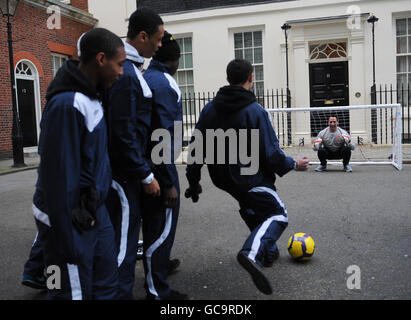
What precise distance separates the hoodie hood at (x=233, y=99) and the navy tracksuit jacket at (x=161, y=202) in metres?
0.39

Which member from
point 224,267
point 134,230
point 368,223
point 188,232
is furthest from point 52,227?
point 368,223

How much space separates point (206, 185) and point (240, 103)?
5.23 metres

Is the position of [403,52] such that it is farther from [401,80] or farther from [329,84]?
[329,84]

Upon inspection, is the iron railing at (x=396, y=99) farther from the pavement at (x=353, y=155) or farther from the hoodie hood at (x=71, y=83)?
the hoodie hood at (x=71, y=83)

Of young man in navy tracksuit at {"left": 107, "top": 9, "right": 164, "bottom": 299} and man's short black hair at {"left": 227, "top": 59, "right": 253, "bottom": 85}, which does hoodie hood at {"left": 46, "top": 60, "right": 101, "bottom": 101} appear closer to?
young man in navy tracksuit at {"left": 107, "top": 9, "right": 164, "bottom": 299}

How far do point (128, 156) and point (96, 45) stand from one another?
0.71 meters

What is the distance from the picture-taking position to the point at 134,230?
9.49 ft

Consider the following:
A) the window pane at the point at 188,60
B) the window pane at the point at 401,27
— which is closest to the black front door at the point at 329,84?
the window pane at the point at 401,27

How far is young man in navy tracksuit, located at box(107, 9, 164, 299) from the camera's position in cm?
268

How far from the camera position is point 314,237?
4711 mm

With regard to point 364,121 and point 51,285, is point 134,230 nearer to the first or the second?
point 51,285

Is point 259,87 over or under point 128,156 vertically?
over

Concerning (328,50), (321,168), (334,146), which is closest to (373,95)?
(328,50)

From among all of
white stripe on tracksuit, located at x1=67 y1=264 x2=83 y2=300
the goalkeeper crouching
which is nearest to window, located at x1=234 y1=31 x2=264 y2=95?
the goalkeeper crouching
